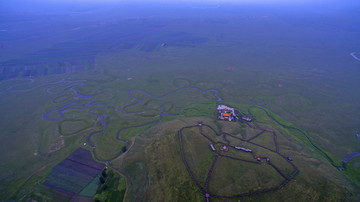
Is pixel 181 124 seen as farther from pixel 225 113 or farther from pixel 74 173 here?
pixel 74 173

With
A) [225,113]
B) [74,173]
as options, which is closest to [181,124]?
[225,113]

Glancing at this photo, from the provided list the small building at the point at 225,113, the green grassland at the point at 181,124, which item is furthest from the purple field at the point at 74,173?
the small building at the point at 225,113

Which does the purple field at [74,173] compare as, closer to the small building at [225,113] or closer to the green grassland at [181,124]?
the green grassland at [181,124]

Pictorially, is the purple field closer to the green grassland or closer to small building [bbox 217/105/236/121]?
the green grassland

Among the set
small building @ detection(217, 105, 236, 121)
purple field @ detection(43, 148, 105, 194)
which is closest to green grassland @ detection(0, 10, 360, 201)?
purple field @ detection(43, 148, 105, 194)

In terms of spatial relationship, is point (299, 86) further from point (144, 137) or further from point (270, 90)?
point (144, 137)
